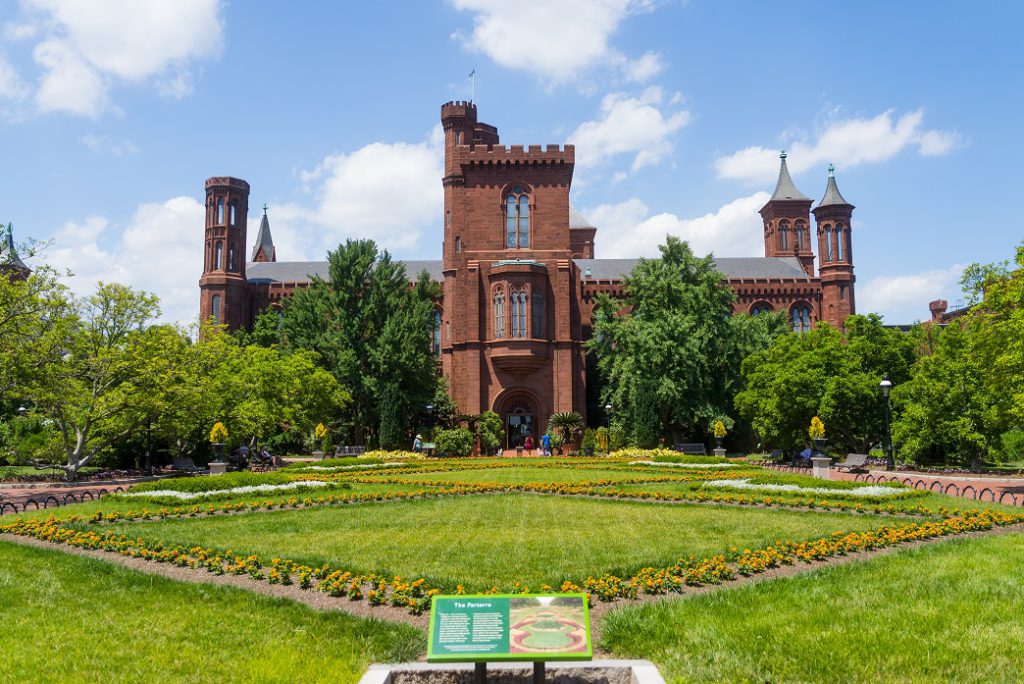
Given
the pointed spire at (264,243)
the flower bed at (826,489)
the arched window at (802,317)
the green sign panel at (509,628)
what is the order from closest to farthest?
the green sign panel at (509,628), the flower bed at (826,489), the arched window at (802,317), the pointed spire at (264,243)

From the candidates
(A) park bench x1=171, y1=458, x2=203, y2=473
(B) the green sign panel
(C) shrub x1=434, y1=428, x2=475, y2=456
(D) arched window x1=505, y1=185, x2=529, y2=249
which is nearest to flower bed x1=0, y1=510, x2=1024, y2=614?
(B) the green sign panel

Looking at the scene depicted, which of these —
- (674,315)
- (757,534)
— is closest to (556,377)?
(674,315)

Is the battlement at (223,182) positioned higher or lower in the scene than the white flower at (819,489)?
higher

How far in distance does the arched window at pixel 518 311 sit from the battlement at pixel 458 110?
19.2m

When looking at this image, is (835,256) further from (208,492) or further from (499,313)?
(208,492)

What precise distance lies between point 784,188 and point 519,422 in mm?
41899

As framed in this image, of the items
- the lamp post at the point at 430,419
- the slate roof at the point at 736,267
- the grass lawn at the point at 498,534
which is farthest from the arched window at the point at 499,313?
the grass lawn at the point at 498,534

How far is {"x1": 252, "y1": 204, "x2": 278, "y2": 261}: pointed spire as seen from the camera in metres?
81.6

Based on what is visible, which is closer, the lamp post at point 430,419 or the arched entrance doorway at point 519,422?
the lamp post at point 430,419

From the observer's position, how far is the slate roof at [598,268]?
61438mm

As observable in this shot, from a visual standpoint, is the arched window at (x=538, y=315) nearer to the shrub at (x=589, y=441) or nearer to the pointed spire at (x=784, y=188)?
the shrub at (x=589, y=441)

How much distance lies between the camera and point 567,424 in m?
42.7

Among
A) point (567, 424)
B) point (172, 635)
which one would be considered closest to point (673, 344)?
point (567, 424)

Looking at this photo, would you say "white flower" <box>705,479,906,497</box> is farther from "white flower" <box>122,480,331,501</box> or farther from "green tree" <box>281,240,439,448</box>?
"green tree" <box>281,240,439,448</box>
